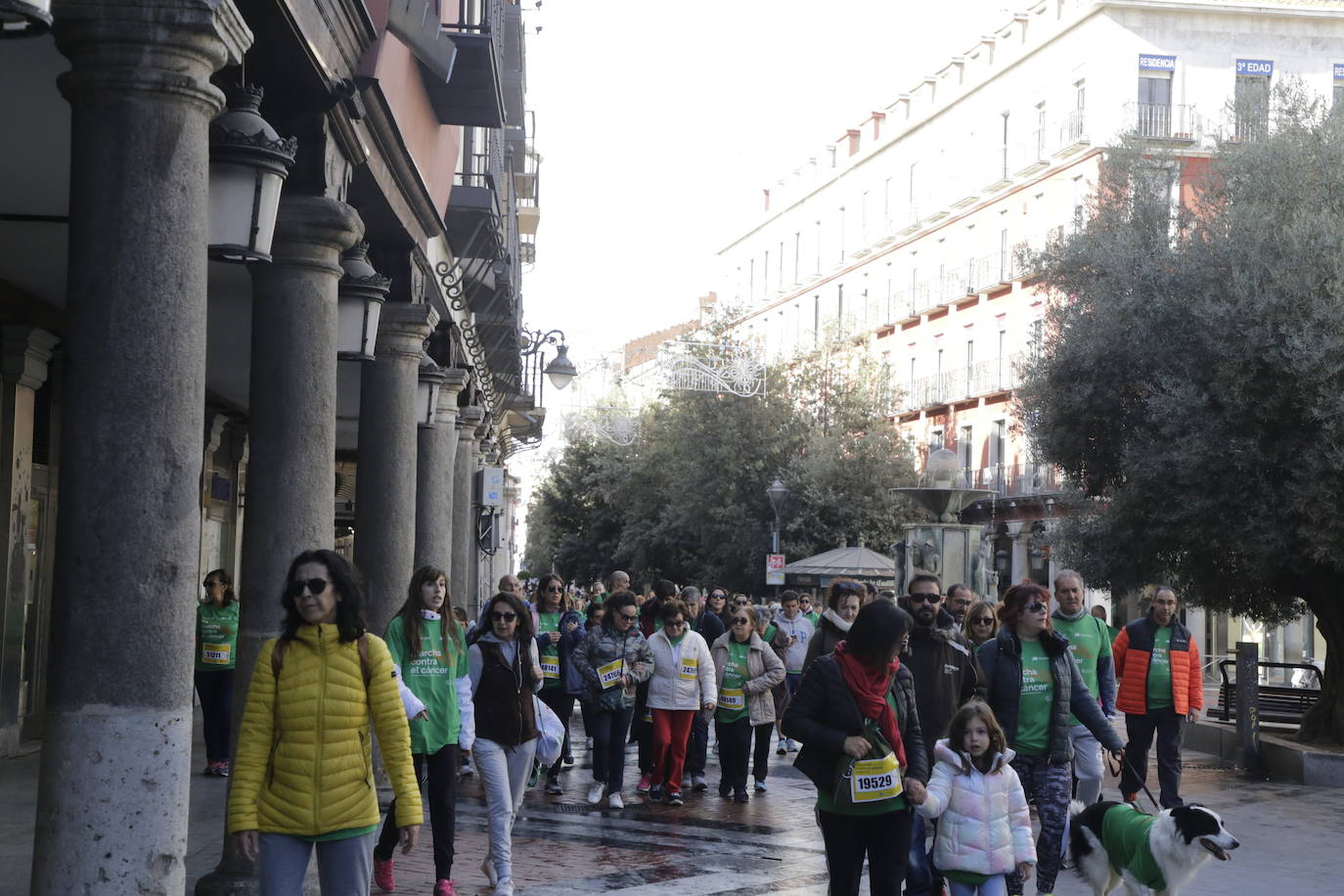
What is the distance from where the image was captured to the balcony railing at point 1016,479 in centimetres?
4766

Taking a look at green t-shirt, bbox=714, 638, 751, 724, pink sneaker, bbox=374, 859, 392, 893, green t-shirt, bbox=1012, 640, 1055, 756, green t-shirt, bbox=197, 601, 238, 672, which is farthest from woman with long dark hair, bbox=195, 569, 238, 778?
green t-shirt, bbox=1012, 640, 1055, 756

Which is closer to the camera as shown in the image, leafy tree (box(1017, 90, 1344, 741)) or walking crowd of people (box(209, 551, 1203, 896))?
walking crowd of people (box(209, 551, 1203, 896))

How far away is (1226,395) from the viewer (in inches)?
671

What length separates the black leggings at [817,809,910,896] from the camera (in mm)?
6605

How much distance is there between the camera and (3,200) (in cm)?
1011

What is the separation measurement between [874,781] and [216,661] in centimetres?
879

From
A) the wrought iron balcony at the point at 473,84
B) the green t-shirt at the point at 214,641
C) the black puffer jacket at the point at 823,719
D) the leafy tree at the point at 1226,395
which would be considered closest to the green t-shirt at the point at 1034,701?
the black puffer jacket at the point at 823,719

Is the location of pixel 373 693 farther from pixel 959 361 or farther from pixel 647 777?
pixel 959 361

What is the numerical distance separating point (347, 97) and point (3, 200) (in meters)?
2.95

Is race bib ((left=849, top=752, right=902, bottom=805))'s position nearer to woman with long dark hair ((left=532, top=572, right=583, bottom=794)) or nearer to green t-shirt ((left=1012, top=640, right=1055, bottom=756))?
green t-shirt ((left=1012, top=640, right=1055, bottom=756))

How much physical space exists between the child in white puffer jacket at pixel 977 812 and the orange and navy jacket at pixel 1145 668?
235 inches

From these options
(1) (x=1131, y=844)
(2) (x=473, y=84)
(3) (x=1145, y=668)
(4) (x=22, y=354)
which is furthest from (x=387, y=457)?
(1) (x=1131, y=844)

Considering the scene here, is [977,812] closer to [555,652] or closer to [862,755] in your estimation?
[862,755]

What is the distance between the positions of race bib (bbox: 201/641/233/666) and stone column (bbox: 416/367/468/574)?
3.01 m
